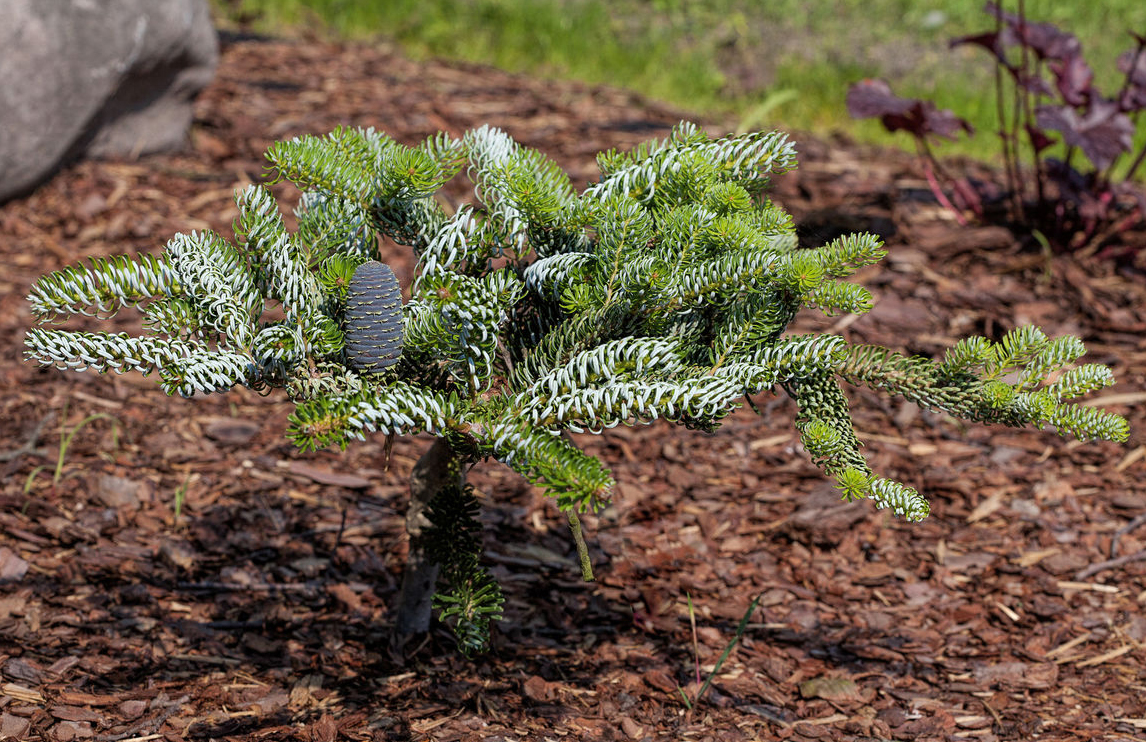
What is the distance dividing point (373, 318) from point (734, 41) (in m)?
6.45

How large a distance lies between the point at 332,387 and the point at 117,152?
3.93 m

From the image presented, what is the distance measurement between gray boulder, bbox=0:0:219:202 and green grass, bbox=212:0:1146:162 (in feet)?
6.30

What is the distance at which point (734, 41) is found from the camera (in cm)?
780

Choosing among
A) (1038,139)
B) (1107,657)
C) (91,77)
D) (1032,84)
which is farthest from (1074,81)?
(91,77)

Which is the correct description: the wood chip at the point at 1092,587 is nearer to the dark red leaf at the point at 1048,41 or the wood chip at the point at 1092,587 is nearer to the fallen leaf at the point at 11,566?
the dark red leaf at the point at 1048,41

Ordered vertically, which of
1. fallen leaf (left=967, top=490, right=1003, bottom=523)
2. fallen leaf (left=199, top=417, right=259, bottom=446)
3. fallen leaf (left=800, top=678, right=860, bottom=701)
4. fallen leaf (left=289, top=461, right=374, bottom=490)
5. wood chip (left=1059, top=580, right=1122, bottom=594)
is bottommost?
fallen leaf (left=800, top=678, right=860, bottom=701)

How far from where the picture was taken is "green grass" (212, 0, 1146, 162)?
6789 mm

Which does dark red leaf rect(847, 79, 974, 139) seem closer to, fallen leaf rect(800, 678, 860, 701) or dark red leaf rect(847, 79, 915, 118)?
dark red leaf rect(847, 79, 915, 118)

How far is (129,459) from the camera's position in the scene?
11.4 feet

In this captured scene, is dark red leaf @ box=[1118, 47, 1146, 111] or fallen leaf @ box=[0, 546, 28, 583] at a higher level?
dark red leaf @ box=[1118, 47, 1146, 111]

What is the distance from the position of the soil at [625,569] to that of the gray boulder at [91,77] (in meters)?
0.40

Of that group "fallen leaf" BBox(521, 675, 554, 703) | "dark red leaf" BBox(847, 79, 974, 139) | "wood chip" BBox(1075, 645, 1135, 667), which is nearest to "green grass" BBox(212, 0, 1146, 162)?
"dark red leaf" BBox(847, 79, 974, 139)

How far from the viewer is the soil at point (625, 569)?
2586 mm

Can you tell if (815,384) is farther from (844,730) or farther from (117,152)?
(117,152)
